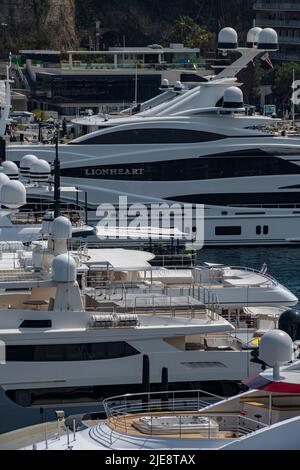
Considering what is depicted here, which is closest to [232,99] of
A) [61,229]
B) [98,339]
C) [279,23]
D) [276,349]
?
[61,229]

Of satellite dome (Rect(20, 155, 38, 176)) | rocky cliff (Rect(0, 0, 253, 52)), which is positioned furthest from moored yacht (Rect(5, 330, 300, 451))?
rocky cliff (Rect(0, 0, 253, 52))

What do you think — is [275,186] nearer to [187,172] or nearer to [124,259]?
[187,172]

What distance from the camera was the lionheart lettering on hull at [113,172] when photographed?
151 ft

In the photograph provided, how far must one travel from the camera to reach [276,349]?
2086 centimetres

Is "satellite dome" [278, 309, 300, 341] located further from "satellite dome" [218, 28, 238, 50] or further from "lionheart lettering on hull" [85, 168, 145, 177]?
"satellite dome" [218, 28, 238, 50]

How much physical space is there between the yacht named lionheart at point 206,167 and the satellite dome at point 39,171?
3.88m

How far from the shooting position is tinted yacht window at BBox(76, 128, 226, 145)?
46188 millimetres

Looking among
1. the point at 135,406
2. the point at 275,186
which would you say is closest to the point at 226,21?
the point at 275,186

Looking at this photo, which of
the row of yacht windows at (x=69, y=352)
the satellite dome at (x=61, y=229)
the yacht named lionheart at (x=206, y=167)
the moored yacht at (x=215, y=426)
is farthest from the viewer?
the yacht named lionheart at (x=206, y=167)

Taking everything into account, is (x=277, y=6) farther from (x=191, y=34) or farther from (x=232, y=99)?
(x=232, y=99)

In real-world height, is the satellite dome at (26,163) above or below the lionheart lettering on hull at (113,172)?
above

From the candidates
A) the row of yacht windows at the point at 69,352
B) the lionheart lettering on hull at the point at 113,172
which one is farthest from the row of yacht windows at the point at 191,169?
the row of yacht windows at the point at 69,352

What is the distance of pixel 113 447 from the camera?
18.9 metres

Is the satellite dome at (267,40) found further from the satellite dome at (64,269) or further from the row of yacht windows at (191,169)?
the satellite dome at (64,269)
